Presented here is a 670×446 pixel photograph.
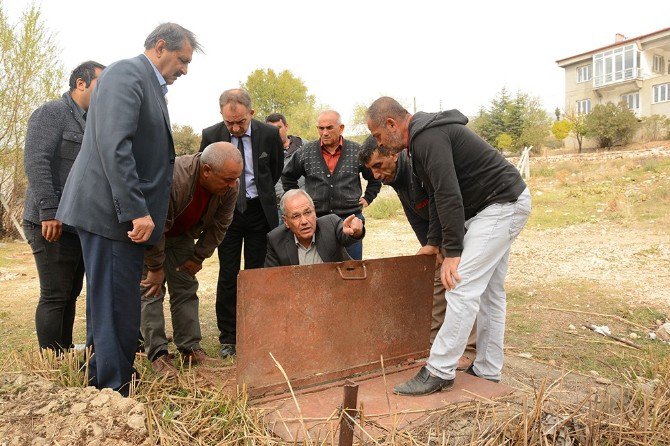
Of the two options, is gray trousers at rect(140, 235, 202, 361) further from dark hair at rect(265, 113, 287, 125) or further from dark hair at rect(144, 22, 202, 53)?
dark hair at rect(265, 113, 287, 125)

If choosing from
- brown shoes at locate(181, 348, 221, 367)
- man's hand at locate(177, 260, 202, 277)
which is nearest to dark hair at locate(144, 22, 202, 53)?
man's hand at locate(177, 260, 202, 277)

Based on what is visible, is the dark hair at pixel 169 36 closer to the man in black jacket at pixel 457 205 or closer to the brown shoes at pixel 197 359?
the man in black jacket at pixel 457 205

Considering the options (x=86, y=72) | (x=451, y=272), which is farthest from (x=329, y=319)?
(x=86, y=72)

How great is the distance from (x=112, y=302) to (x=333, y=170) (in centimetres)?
243

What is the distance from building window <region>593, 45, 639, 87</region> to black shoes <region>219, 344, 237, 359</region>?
39.8m

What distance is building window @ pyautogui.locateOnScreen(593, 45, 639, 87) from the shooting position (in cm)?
3741

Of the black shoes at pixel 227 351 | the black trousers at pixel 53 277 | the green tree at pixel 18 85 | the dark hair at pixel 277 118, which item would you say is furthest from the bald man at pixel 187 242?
the green tree at pixel 18 85

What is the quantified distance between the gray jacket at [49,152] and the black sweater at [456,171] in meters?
2.22

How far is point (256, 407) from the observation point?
9.62ft

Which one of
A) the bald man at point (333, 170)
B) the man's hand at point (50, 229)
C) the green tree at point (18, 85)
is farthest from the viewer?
the green tree at point (18, 85)

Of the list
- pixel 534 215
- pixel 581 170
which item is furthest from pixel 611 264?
pixel 581 170

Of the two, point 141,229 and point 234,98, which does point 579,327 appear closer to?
point 234,98

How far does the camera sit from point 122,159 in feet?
9.17

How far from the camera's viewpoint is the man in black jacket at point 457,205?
310cm
